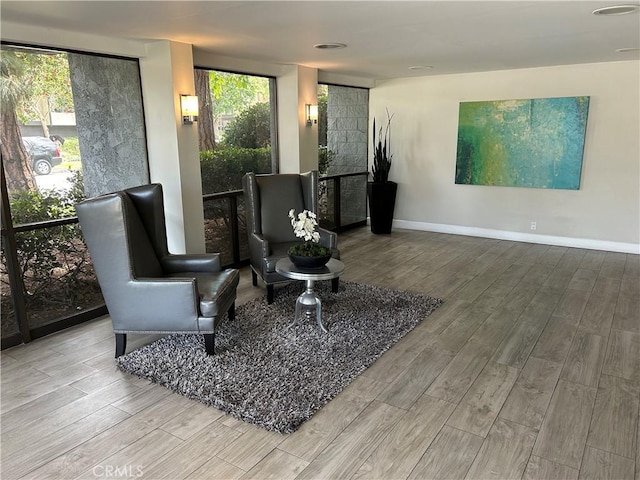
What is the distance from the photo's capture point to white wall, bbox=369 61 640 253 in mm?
5789

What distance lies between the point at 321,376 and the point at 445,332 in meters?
1.23

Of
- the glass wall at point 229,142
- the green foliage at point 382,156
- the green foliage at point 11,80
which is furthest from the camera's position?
the green foliage at point 382,156

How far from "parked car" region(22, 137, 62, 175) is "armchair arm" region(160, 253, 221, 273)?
45.2 inches

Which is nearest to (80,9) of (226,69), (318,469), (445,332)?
(226,69)

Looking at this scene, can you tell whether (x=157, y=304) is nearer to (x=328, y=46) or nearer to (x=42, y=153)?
(x=42, y=153)

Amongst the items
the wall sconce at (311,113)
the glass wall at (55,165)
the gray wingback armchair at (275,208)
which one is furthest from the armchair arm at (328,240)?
the wall sconce at (311,113)

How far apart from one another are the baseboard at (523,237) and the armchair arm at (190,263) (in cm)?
441

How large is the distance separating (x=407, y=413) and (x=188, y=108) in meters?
3.20

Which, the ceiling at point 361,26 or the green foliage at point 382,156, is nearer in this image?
the ceiling at point 361,26

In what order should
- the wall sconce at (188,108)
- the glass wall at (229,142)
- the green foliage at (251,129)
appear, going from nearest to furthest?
the wall sconce at (188,108) < the glass wall at (229,142) < the green foliage at (251,129)

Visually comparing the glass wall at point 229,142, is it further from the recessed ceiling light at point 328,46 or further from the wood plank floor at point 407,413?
the wood plank floor at point 407,413

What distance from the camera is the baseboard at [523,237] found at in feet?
19.9

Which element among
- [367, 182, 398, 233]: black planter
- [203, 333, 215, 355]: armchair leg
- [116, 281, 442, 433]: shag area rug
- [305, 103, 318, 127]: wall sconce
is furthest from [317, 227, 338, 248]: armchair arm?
[367, 182, 398, 233]: black planter

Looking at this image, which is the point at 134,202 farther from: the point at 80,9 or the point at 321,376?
the point at 321,376
